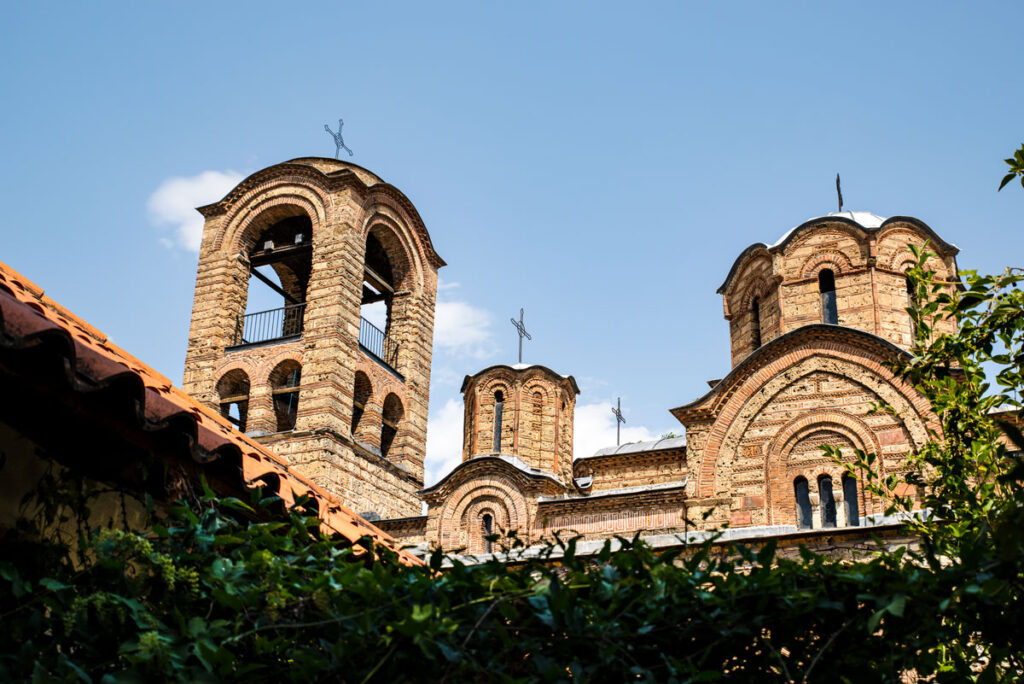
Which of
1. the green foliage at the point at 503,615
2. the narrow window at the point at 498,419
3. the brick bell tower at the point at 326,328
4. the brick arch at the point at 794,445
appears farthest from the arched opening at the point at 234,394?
the green foliage at the point at 503,615

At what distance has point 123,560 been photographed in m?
2.54

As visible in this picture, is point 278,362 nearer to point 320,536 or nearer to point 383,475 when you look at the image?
point 383,475

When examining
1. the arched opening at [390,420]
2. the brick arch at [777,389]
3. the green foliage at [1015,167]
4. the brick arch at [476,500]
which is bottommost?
the green foliage at [1015,167]

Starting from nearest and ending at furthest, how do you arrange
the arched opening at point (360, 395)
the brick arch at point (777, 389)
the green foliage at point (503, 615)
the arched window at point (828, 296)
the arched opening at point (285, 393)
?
the green foliage at point (503, 615) < the brick arch at point (777, 389) < the arched window at point (828, 296) < the arched opening at point (285, 393) < the arched opening at point (360, 395)

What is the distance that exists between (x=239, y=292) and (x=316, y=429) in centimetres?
338

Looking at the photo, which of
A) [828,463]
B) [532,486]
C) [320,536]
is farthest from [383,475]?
[320,536]

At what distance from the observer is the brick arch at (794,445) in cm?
1134

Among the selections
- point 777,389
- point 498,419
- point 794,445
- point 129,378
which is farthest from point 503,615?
point 498,419

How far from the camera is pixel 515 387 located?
1772cm

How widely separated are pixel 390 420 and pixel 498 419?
2.15 meters

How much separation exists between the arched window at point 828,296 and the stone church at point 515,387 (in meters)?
0.02

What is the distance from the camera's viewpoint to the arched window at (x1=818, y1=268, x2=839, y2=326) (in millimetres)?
14102

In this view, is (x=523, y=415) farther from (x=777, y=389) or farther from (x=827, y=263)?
(x=777, y=389)

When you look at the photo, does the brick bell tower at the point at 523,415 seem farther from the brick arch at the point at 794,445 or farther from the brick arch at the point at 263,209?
the brick arch at the point at 794,445
